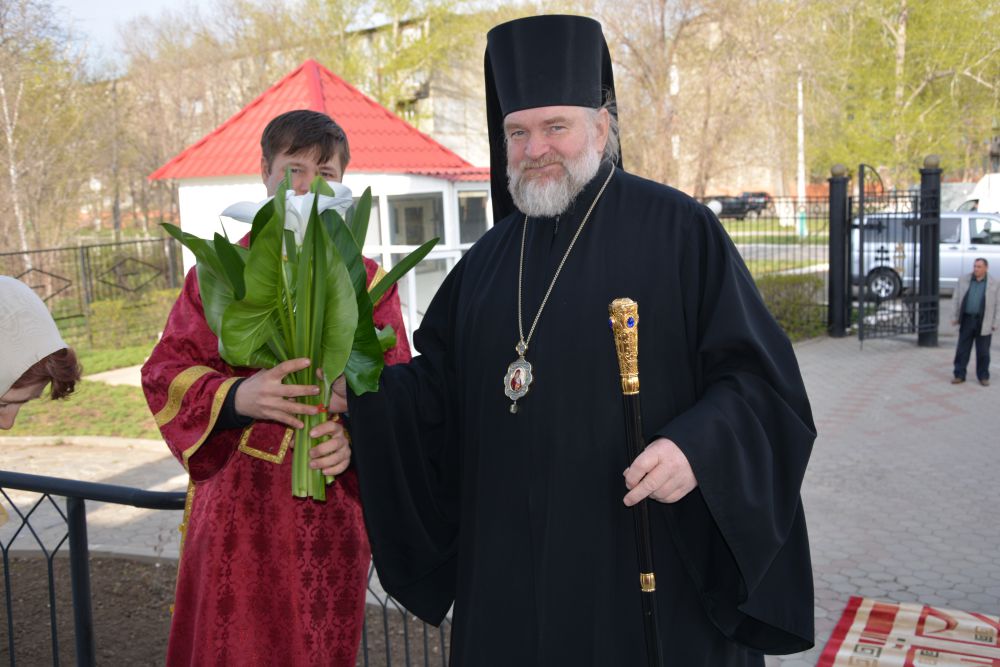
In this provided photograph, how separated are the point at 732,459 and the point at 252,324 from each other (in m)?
1.15

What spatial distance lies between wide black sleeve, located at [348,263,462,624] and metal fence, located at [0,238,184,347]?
1377 centimetres

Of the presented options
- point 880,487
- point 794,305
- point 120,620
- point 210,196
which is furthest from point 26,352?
point 794,305

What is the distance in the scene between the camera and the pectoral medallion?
231cm

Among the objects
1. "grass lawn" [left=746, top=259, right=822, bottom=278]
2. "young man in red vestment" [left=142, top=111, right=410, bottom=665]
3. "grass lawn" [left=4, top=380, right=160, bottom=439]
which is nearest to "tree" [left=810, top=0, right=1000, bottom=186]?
"grass lawn" [left=746, top=259, right=822, bottom=278]

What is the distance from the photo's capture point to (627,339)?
200 centimetres

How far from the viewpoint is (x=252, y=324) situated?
2283 mm

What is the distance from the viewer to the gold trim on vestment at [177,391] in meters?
2.55

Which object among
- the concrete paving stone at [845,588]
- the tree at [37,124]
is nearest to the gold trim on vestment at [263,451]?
the concrete paving stone at [845,588]

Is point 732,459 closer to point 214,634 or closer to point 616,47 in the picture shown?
point 214,634

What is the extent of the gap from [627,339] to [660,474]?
0.29 metres

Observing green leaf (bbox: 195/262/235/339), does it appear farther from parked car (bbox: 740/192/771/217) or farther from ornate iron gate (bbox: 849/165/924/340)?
parked car (bbox: 740/192/771/217)

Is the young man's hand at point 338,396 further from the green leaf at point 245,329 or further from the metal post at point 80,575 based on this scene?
the metal post at point 80,575

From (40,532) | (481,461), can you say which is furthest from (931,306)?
(481,461)

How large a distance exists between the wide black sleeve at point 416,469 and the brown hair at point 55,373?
785 mm
